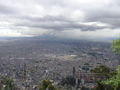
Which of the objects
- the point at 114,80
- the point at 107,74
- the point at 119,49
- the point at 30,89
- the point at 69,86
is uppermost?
the point at 119,49

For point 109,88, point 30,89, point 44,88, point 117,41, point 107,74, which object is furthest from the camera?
point 30,89

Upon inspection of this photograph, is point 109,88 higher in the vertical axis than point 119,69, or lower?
lower

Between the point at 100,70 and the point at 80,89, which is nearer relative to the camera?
the point at 100,70

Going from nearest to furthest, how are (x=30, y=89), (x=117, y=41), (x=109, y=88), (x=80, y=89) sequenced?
(x=117, y=41) < (x=109, y=88) < (x=80, y=89) < (x=30, y=89)

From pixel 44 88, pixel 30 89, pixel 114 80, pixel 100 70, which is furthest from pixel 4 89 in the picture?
pixel 30 89

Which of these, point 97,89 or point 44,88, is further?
point 44,88

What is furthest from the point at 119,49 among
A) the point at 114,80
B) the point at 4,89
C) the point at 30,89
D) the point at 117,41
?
the point at 30,89

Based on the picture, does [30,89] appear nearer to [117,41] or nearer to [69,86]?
[69,86]

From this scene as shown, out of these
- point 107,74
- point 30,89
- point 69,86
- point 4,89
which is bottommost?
point 30,89

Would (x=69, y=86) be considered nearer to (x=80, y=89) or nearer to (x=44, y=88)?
(x=80, y=89)
